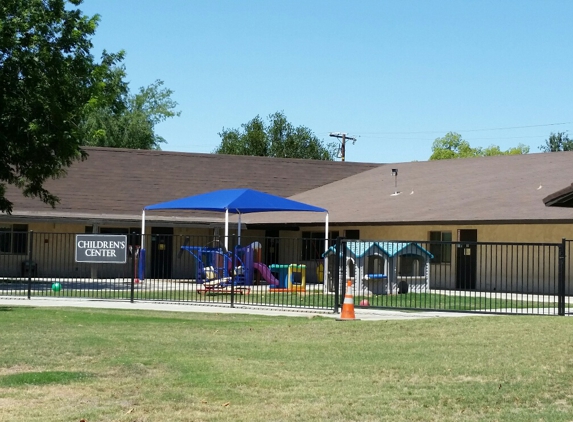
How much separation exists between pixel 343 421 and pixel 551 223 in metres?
21.7

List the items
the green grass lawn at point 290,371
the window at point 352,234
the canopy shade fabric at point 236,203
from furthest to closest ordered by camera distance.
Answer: the window at point 352,234, the canopy shade fabric at point 236,203, the green grass lawn at point 290,371

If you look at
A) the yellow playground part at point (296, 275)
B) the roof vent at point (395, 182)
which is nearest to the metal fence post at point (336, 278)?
the yellow playground part at point (296, 275)

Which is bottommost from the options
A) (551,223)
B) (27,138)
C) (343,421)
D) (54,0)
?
(343,421)

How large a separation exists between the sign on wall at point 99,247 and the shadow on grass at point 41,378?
13.0 meters

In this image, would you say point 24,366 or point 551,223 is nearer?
point 24,366

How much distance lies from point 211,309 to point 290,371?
10.8 meters

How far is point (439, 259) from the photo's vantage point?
35.4 meters

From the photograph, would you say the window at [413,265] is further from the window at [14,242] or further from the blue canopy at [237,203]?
the window at [14,242]

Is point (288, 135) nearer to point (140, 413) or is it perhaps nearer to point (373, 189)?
point (373, 189)

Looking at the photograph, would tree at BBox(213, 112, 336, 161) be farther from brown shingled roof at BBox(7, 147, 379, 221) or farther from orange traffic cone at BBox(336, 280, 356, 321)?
orange traffic cone at BBox(336, 280, 356, 321)

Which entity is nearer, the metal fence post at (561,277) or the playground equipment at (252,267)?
the metal fence post at (561,277)

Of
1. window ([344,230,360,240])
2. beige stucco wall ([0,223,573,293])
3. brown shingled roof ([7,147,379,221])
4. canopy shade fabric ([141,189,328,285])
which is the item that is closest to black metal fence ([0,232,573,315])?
beige stucco wall ([0,223,573,293])

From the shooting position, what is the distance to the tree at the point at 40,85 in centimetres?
3091

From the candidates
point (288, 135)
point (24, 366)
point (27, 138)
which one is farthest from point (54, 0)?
point (288, 135)
